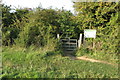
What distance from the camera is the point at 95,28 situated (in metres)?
7.02

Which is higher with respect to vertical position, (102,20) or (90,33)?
(102,20)

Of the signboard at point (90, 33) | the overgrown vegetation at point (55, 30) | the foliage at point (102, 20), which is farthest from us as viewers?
the signboard at point (90, 33)

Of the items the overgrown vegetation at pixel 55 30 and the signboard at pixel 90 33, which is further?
the signboard at pixel 90 33

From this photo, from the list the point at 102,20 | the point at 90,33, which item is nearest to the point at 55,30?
the point at 90,33

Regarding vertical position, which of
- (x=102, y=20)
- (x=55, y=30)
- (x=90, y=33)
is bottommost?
(x=90, y=33)

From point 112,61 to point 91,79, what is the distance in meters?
2.86

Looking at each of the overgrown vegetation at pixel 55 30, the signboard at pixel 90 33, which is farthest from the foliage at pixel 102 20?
the signboard at pixel 90 33

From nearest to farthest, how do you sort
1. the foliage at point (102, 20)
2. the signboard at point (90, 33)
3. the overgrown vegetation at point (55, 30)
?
the overgrown vegetation at point (55, 30) → the foliage at point (102, 20) → the signboard at point (90, 33)

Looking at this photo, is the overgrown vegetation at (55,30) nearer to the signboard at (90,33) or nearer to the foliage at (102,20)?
the foliage at (102,20)

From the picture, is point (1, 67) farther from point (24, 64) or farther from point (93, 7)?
point (93, 7)

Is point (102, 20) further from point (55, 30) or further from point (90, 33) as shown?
point (55, 30)

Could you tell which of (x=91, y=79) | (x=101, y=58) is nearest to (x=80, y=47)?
(x=101, y=58)

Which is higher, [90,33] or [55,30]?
[55,30]

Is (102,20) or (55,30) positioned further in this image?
(55,30)
